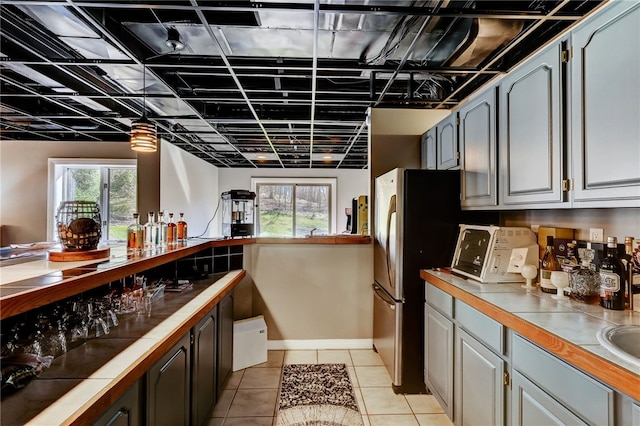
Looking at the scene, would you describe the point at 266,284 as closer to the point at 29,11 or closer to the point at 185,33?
the point at 185,33

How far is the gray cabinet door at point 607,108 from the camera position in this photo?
1251 mm

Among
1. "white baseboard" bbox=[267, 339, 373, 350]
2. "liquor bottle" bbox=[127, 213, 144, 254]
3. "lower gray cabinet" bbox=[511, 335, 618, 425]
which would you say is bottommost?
"white baseboard" bbox=[267, 339, 373, 350]

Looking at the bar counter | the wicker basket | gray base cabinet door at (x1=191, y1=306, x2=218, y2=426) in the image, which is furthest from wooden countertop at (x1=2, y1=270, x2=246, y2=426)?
the wicker basket

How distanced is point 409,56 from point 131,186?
17.6 ft

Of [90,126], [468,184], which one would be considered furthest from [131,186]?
[468,184]

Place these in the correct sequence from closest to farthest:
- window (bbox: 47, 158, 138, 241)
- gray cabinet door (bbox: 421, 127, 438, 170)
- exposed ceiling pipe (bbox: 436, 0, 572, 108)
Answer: exposed ceiling pipe (bbox: 436, 0, 572, 108) < gray cabinet door (bbox: 421, 127, 438, 170) < window (bbox: 47, 158, 138, 241)

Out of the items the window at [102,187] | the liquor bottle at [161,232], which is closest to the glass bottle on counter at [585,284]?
the liquor bottle at [161,232]

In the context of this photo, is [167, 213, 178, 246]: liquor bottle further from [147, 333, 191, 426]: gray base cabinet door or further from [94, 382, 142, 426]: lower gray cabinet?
[94, 382, 142, 426]: lower gray cabinet

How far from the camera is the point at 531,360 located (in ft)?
4.47

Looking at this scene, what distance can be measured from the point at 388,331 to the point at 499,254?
120cm

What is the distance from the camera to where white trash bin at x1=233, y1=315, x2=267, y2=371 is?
118 inches

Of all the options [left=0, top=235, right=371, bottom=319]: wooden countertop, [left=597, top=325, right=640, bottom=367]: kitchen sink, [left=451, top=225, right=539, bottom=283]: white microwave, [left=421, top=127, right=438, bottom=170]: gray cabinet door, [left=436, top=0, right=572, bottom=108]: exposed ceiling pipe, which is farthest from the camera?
[left=421, top=127, right=438, bottom=170]: gray cabinet door

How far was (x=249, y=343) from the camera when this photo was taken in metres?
3.06

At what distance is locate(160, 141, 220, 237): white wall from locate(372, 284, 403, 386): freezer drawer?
13.2ft
